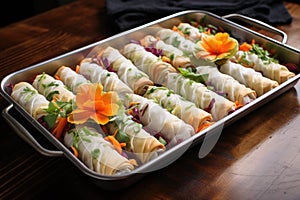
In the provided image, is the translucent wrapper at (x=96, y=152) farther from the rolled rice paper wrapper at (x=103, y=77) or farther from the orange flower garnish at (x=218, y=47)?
the orange flower garnish at (x=218, y=47)

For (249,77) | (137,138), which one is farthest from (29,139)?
(249,77)

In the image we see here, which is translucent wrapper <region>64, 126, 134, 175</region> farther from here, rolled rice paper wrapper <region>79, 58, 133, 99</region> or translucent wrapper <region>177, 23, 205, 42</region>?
translucent wrapper <region>177, 23, 205, 42</region>

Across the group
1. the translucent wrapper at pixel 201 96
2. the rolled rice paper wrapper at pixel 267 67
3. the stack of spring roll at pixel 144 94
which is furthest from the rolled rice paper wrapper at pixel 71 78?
the rolled rice paper wrapper at pixel 267 67

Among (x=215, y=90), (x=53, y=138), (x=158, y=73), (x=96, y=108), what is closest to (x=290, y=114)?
(x=215, y=90)

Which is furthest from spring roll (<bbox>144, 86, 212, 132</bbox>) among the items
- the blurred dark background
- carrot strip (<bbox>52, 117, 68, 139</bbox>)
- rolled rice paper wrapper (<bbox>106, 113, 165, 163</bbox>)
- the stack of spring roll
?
the blurred dark background

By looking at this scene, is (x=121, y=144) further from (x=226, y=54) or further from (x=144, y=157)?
(x=226, y=54)
